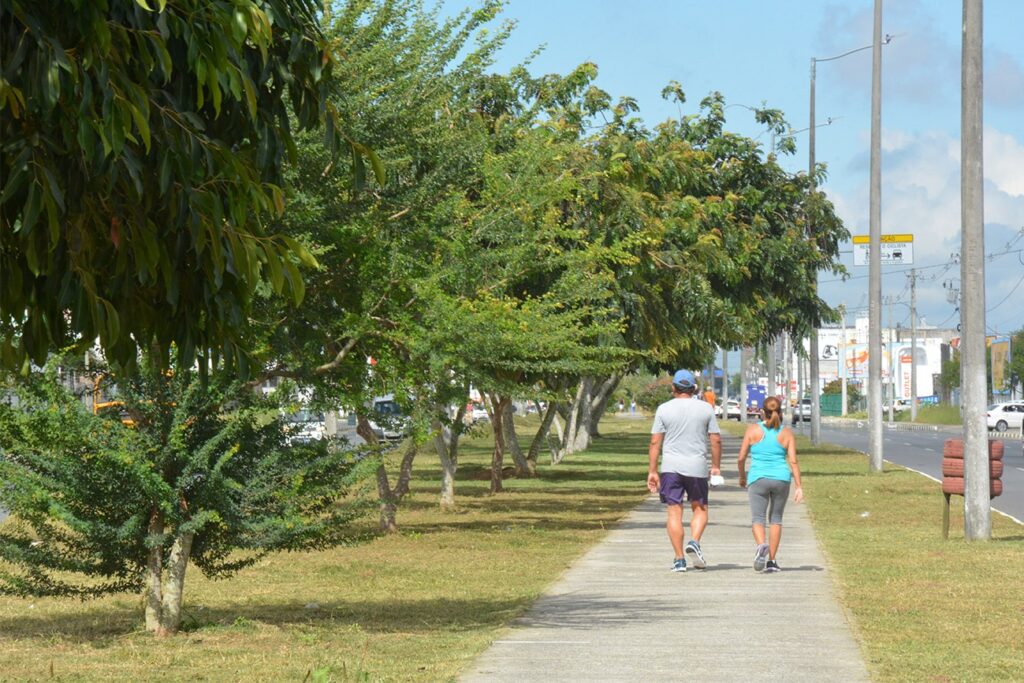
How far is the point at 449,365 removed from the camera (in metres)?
18.1

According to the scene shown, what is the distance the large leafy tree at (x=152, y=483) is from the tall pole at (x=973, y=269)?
8518 mm

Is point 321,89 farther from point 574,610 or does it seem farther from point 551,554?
point 551,554

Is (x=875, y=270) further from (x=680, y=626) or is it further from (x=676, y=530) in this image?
(x=680, y=626)

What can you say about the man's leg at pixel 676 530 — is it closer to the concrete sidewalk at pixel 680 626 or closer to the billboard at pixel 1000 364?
the concrete sidewalk at pixel 680 626

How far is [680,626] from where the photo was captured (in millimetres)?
10594

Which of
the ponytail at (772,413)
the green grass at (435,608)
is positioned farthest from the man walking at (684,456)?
the green grass at (435,608)

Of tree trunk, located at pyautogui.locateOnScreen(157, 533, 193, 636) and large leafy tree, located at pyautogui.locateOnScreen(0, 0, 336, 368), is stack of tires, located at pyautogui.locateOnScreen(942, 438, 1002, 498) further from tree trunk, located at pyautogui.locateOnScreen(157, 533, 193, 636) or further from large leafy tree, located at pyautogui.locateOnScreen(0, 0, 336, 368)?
large leafy tree, located at pyautogui.locateOnScreen(0, 0, 336, 368)

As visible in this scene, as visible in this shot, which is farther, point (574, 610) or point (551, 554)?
point (551, 554)

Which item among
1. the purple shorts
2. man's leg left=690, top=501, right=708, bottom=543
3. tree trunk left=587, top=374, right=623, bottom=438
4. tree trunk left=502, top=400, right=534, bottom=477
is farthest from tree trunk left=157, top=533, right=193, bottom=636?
tree trunk left=587, top=374, right=623, bottom=438

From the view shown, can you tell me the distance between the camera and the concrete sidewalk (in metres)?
8.84

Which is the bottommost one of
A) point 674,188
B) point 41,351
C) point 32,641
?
point 32,641

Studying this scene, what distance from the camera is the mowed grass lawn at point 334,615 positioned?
9148 millimetres

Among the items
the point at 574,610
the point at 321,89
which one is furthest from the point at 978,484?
the point at 321,89

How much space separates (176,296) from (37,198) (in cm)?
99
